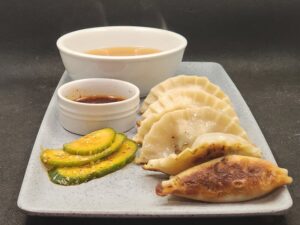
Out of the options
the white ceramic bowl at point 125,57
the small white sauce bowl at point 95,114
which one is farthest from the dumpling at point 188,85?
the white ceramic bowl at point 125,57

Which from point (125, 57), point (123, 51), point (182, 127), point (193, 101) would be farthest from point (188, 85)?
point (123, 51)

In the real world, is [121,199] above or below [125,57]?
below

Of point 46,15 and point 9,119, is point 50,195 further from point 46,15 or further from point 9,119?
point 46,15

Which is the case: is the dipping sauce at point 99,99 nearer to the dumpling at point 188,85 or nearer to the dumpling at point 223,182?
the dumpling at point 188,85

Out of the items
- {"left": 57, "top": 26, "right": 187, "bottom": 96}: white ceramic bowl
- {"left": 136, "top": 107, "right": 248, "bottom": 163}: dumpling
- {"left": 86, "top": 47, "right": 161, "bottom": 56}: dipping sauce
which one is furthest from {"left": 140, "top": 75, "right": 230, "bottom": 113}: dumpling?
{"left": 86, "top": 47, "right": 161, "bottom": 56}: dipping sauce

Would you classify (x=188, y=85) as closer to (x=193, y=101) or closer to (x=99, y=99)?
(x=193, y=101)

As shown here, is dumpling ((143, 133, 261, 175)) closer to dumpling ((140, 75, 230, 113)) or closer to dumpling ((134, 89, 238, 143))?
dumpling ((134, 89, 238, 143))
